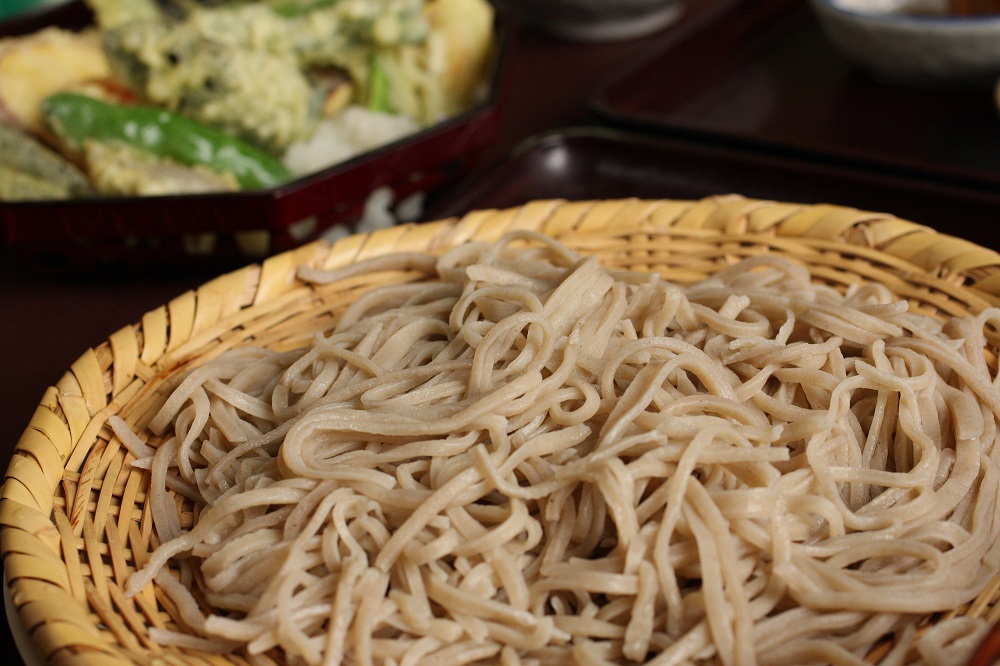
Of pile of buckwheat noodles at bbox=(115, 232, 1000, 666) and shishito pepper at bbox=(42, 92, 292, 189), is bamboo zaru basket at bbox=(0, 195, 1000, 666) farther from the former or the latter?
shishito pepper at bbox=(42, 92, 292, 189)

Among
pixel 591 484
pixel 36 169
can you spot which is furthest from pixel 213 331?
pixel 36 169

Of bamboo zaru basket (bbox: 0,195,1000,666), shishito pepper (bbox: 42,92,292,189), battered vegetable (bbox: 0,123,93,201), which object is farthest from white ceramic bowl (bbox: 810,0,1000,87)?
battered vegetable (bbox: 0,123,93,201)

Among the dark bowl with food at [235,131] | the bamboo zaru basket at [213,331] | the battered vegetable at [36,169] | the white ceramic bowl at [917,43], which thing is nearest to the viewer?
the bamboo zaru basket at [213,331]

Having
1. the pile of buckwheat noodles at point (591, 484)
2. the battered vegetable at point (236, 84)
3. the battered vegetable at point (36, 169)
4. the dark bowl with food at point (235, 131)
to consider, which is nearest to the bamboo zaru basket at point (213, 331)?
the pile of buckwheat noodles at point (591, 484)

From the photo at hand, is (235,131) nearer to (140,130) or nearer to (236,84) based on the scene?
(236,84)

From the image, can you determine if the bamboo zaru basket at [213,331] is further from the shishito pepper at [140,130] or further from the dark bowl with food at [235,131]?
the shishito pepper at [140,130]

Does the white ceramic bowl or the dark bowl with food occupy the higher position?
the dark bowl with food
